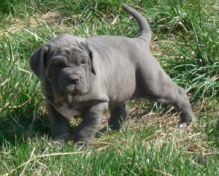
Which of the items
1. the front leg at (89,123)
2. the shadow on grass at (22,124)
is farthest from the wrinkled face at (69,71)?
the shadow on grass at (22,124)

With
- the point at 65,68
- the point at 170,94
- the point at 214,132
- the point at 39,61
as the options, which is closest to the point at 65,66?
the point at 65,68

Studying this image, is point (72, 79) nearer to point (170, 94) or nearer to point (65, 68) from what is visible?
point (65, 68)

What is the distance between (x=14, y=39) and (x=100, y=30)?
85cm

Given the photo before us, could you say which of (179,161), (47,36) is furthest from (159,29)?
(179,161)

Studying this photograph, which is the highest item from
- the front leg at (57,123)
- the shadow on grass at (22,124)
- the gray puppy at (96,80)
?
the gray puppy at (96,80)

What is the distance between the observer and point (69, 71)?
5855mm

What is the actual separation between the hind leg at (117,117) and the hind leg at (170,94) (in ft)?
0.93

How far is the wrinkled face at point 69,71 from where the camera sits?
587cm

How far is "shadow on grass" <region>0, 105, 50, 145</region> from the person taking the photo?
21.4ft

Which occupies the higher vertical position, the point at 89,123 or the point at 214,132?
the point at 89,123

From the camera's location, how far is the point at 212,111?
7031mm

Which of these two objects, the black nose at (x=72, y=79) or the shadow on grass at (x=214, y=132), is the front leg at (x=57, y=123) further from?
the shadow on grass at (x=214, y=132)

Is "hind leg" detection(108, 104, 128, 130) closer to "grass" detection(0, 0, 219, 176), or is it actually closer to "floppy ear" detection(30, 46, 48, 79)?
"grass" detection(0, 0, 219, 176)

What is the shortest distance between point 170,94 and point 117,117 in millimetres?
464
